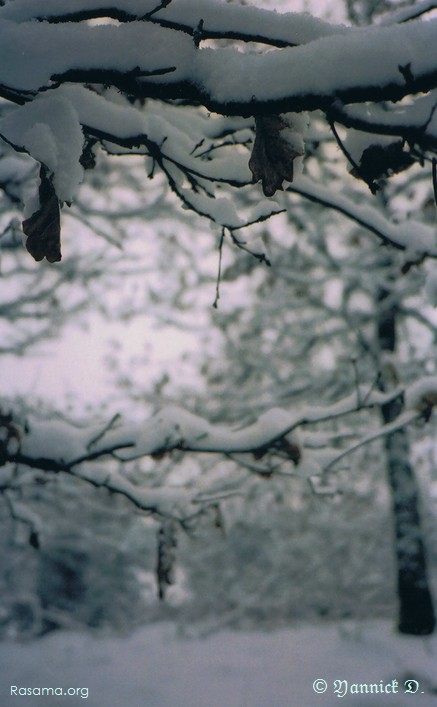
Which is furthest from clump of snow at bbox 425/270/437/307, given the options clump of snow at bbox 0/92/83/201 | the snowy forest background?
clump of snow at bbox 0/92/83/201

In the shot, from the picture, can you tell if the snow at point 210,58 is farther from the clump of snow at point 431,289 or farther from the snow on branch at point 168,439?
the snow on branch at point 168,439

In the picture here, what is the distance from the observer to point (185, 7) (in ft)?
3.80

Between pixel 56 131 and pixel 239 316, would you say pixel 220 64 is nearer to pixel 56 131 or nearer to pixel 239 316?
pixel 56 131

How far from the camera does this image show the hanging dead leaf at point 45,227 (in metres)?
1.18

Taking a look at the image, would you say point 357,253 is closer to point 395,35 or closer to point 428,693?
point 428,693

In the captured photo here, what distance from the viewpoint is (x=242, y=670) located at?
6.65m

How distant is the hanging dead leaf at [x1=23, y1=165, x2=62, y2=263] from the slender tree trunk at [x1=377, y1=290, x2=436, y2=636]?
21.2 feet

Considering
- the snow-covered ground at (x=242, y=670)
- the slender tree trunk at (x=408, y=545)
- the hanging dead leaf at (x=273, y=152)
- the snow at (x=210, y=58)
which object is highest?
the snow at (x=210, y=58)

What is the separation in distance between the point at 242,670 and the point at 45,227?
676cm

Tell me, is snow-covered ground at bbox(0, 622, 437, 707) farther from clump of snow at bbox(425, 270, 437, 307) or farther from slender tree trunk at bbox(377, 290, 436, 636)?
clump of snow at bbox(425, 270, 437, 307)

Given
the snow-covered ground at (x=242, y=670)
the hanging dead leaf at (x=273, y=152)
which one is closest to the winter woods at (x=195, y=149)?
the hanging dead leaf at (x=273, y=152)

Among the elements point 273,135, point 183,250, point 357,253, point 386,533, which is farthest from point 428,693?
point 273,135

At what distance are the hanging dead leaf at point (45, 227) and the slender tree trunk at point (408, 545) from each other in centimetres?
646

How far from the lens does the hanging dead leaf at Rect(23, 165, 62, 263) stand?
1.18m
